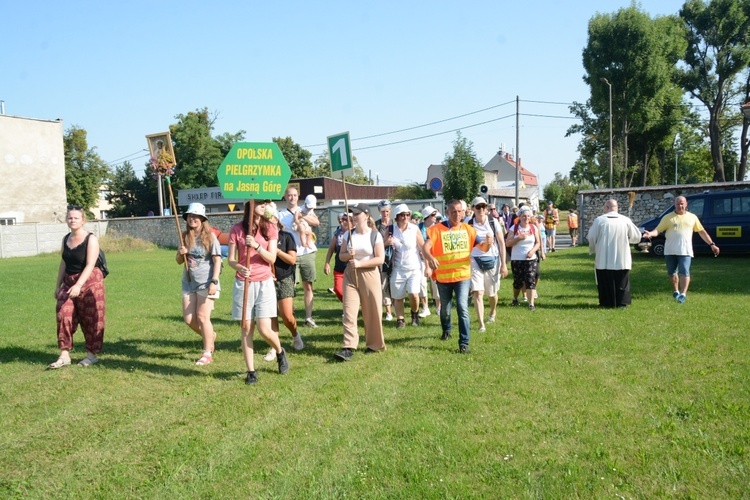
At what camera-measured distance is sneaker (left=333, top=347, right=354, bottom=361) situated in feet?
24.7

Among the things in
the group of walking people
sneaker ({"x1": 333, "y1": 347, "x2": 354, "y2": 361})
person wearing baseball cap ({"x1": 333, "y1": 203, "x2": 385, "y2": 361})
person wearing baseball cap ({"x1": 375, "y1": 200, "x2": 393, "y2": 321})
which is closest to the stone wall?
the group of walking people

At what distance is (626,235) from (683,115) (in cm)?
3976

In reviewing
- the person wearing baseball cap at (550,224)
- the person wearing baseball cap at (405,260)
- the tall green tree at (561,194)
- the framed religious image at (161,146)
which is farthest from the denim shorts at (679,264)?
the tall green tree at (561,194)

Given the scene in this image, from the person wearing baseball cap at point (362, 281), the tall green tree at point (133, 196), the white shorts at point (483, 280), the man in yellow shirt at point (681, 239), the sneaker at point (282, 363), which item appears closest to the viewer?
the sneaker at point (282, 363)

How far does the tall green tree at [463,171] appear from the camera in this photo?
38469 mm

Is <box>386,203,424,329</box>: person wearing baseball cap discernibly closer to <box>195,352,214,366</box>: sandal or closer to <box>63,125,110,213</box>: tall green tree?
<box>195,352,214,366</box>: sandal

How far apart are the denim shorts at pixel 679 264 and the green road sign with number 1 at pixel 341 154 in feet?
20.5

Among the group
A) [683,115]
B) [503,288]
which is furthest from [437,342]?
[683,115]

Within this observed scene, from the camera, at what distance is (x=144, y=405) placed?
6.00 metres

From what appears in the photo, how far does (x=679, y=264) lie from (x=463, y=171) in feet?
91.3

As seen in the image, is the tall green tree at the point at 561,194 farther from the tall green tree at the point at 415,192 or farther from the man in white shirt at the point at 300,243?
the man in white shirt at the point at 300,243

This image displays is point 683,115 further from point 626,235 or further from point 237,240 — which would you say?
point 237,240

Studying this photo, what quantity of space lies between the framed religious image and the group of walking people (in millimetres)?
884

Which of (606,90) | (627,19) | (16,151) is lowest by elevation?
(16,151)
